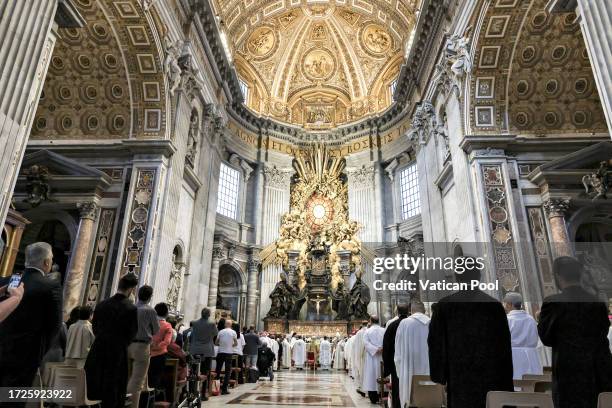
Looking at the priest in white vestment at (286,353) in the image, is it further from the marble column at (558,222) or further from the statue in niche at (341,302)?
the marble column at (558,222)

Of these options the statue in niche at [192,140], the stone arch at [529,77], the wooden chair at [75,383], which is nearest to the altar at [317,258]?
the statue in niche at [192,140]

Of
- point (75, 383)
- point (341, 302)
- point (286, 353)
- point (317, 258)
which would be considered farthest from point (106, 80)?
point (341, 302)

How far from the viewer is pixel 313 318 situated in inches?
666

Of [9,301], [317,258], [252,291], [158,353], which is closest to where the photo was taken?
[9,301]

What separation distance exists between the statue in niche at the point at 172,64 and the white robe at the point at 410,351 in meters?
8.70

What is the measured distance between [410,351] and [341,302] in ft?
42.6

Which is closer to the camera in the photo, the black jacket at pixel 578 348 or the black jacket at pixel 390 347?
the black jacket at pixel 578 348

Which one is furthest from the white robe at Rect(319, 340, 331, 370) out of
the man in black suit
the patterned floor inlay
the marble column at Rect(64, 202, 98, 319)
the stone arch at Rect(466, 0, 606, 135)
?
the man in black suit

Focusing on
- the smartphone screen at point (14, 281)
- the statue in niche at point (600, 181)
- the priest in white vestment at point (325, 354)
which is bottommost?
the priest in white vestment at point (325, 354)

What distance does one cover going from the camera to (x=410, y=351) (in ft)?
13.1

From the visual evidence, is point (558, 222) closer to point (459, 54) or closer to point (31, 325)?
point (459, 54)

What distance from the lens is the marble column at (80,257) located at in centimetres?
859

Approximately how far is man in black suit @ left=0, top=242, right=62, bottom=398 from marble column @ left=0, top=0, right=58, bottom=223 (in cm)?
208

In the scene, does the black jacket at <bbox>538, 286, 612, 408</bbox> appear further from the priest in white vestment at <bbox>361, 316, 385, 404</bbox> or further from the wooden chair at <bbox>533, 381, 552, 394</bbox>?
the priest in white vestment at <bbox>361, 316, 385, 404</bbox>
